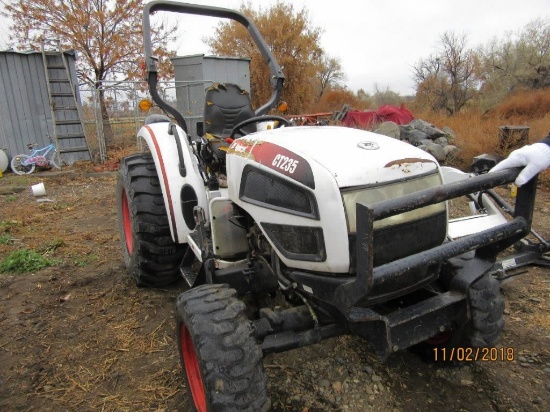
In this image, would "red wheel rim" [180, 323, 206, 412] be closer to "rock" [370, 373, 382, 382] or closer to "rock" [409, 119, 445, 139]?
"rock" [370, 373, 382, 382]

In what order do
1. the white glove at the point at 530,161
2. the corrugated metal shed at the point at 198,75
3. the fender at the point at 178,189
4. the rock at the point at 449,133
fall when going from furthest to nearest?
1. the corrugated metal shed at the point at 198,75
2. the rock at the point at 449,133
3. the fender at the point at 178,189
4. the white glove at the point at 530,161

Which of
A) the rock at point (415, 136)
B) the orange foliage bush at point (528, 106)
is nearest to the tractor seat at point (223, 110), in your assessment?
the rock at point (415, 136)

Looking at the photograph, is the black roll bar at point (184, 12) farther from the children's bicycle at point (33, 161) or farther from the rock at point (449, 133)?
the children's bicycle at point (33, 161)

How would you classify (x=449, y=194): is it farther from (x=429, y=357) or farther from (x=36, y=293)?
(x=36, y=293)

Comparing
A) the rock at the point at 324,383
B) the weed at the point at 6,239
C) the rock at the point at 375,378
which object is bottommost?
the rock at the point at 324,383

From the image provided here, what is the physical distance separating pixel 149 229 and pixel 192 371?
1186 mm

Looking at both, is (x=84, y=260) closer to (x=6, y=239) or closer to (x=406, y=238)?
(x=6, y=239)

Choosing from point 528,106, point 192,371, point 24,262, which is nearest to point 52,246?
point 24,262

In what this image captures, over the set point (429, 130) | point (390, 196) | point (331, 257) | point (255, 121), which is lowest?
point (429, 130)

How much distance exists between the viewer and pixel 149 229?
301 centimetres

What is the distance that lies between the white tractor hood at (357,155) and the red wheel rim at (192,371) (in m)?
1.04

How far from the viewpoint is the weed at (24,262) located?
3.99m

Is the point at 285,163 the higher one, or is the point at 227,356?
the point at 285,163

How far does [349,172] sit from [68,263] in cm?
342
